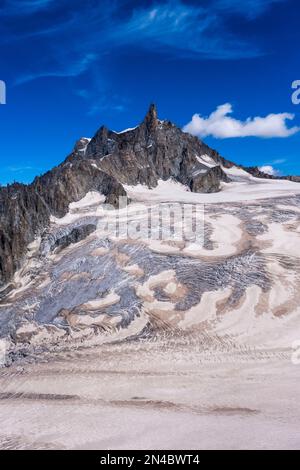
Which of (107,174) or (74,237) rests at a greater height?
(107,174)

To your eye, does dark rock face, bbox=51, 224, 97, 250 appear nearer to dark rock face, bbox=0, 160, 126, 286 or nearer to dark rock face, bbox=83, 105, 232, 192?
dark rock face, bbox=0, 160, 126, 286

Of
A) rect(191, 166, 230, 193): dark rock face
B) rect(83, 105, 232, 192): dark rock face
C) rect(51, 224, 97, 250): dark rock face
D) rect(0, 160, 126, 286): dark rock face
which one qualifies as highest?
rect(83, 105, 232, 192): dark rock face

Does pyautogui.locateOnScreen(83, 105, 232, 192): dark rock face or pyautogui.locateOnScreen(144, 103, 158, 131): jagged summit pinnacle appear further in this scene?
pyautogui.locateOnScreen(144, 103, 158, 131): jagged summit pinnacle

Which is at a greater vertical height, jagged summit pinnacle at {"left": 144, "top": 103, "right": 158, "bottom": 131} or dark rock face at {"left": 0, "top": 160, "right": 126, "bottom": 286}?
jagged summit pinnacle at {"left": 144, "top": 103, "right": 158, "bottom": 131}

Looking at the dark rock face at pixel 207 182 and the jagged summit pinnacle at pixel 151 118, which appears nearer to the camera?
the dark rock face at pixel 207 182

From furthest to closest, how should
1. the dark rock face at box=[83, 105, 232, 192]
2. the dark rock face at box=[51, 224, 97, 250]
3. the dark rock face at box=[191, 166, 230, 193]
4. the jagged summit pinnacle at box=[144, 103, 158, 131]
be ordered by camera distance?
the jagged summit pinnacle at box=[144, 103, 158, 131] → the dark rock face at box=[191, 166, 230, 193] → the dark rock face at box=[83, 105, 232, 192] → the dark rock face at box=[51, 224, 97, 250]

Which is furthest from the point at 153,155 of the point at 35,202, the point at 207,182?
the point at 35,202

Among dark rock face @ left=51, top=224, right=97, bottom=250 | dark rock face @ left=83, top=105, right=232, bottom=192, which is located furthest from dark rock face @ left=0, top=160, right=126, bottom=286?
dark rock face @ left=83, top=105, right=232, bottom=192

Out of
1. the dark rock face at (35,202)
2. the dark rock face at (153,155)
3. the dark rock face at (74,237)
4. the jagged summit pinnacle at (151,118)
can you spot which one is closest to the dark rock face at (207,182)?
the dark rock face at (153,155)

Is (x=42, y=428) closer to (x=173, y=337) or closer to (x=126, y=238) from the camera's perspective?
(x=173, y=337)

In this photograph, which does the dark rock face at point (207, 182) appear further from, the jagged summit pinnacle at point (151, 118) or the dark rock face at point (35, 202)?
the dark rock face at point (35, 202)

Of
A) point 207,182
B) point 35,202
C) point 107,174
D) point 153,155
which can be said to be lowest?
point 35,202

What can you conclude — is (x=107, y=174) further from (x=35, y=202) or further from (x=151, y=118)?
(x=151, y=118)

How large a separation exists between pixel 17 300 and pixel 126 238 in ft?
29.2
